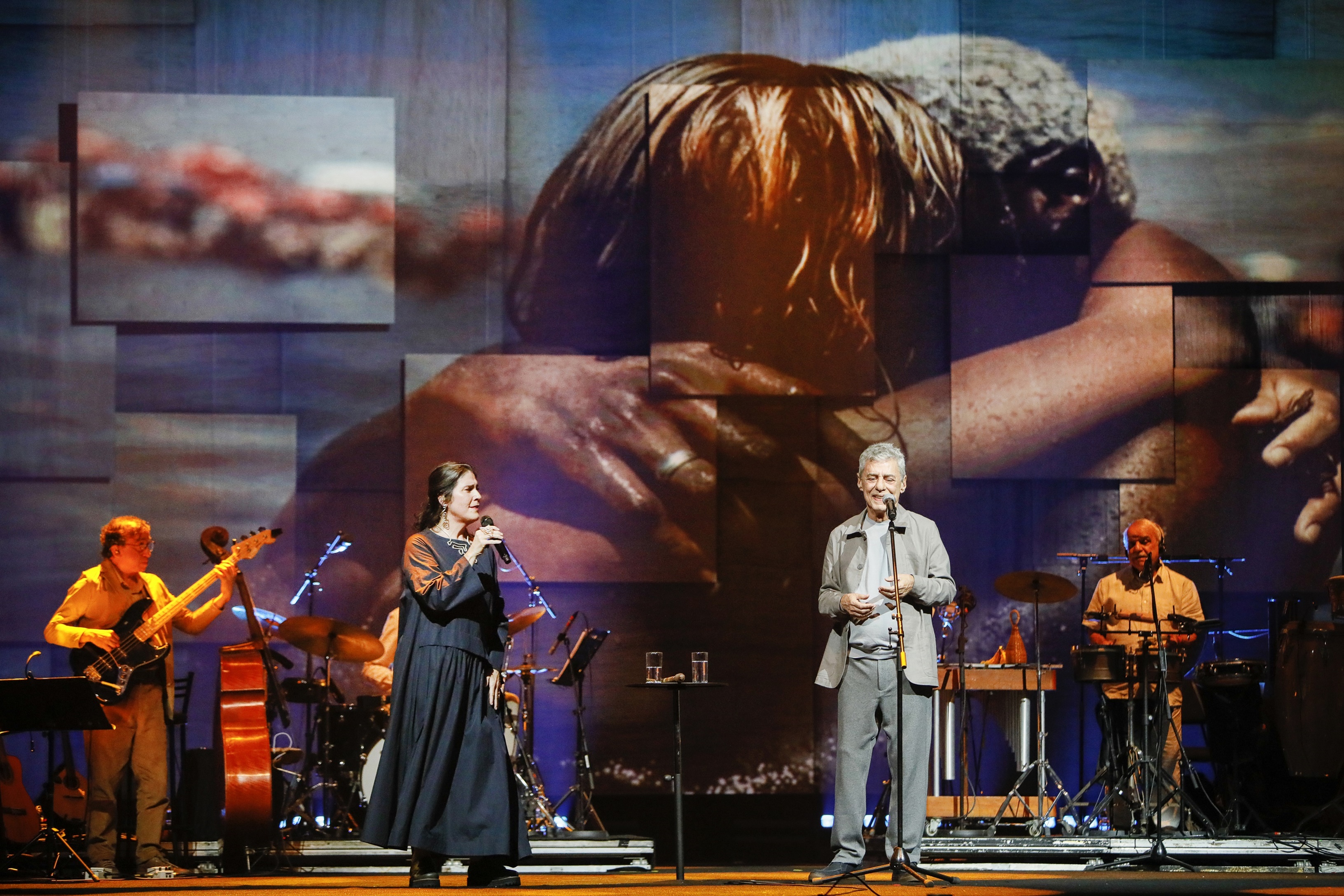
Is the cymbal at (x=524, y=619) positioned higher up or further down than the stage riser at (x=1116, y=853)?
higher up

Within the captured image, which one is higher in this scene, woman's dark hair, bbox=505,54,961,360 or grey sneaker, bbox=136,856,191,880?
woman's dark hair, bbox=505,54,961,360

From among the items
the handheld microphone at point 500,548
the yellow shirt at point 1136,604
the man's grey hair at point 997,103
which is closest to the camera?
the handheld microphone at point 500,548

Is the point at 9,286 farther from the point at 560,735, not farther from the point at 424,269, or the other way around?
the point at 560,735

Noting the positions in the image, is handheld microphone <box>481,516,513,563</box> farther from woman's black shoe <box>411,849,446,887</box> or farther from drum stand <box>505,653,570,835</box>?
drum stand <box>505,653,570,835</box>

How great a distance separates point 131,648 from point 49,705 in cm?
60

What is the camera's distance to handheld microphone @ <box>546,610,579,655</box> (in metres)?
7.63

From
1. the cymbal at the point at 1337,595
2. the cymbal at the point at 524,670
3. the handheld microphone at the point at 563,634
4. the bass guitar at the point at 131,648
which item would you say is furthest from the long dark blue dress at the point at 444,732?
the cymbal at the point at 1337,595

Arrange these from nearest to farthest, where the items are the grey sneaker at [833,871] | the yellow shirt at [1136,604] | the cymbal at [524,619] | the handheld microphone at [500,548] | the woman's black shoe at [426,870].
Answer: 1. the handheld microphone at [500,548]
2. the woman's black shoe at [426,870]
3. the grey sneaker at [833,871]
4. the cymbal at [524,619]
5. the yellow shirt at [1136,604]

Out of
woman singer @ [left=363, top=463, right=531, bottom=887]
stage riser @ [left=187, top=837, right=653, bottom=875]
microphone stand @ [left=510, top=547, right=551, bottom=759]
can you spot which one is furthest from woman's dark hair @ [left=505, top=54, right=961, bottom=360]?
woman singer @ [left=363, top=463, right=531, bottom=887]

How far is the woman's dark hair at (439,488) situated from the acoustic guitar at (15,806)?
116 inches

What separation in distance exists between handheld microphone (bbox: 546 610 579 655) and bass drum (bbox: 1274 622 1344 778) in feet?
11.4

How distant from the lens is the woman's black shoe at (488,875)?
5047mm

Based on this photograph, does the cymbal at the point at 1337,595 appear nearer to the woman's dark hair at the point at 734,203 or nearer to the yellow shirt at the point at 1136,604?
the yellow shirt at the point at 1136,604

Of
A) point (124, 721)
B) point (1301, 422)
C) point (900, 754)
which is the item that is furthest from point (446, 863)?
point (1301, 422)
